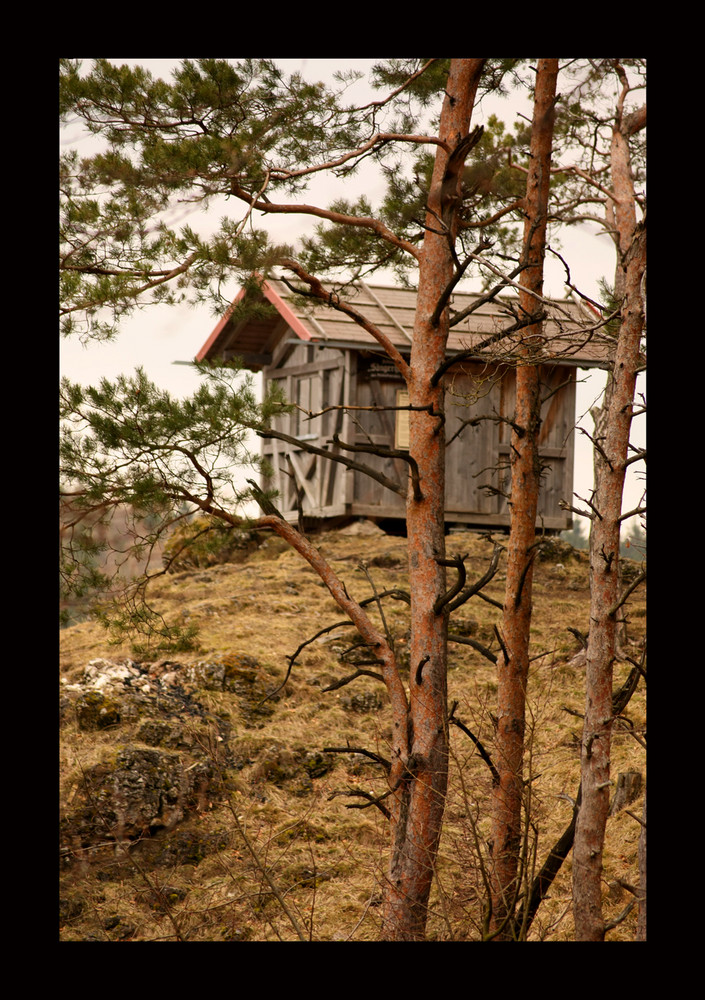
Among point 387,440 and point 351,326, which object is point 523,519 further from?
point 351,326

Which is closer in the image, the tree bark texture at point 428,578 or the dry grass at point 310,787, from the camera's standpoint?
the tree bark texture at point 428,578

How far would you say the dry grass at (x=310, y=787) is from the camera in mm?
7195

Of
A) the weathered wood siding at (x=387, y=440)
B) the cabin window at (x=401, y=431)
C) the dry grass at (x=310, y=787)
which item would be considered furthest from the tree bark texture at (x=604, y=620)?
the cabin window at (x=401, y=431)

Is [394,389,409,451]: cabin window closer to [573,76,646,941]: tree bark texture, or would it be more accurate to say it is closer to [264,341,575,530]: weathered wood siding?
[264,341,575,530]: weathered wood siding

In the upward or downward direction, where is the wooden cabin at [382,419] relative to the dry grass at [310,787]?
upward

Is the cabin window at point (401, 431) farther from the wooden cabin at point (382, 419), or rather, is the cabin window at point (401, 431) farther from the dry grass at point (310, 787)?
the dry grass at point (310, 787)

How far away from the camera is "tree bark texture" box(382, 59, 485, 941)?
590 cm

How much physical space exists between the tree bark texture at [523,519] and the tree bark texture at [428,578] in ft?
2.91

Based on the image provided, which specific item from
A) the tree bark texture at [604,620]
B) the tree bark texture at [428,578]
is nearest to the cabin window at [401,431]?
the tree bark texture at [428,578]

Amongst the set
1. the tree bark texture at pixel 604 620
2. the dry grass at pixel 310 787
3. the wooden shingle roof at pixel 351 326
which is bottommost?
the dry grass at pixel 310 787

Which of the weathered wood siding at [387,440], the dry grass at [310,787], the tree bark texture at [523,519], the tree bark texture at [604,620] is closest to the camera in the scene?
the tree bark texture at [604,620]

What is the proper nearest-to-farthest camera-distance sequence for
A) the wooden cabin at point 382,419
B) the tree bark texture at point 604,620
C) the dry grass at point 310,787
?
the tree bark texture at point 604,620
the dry grass at point 310,787
the wooden cabin at point 382,419
